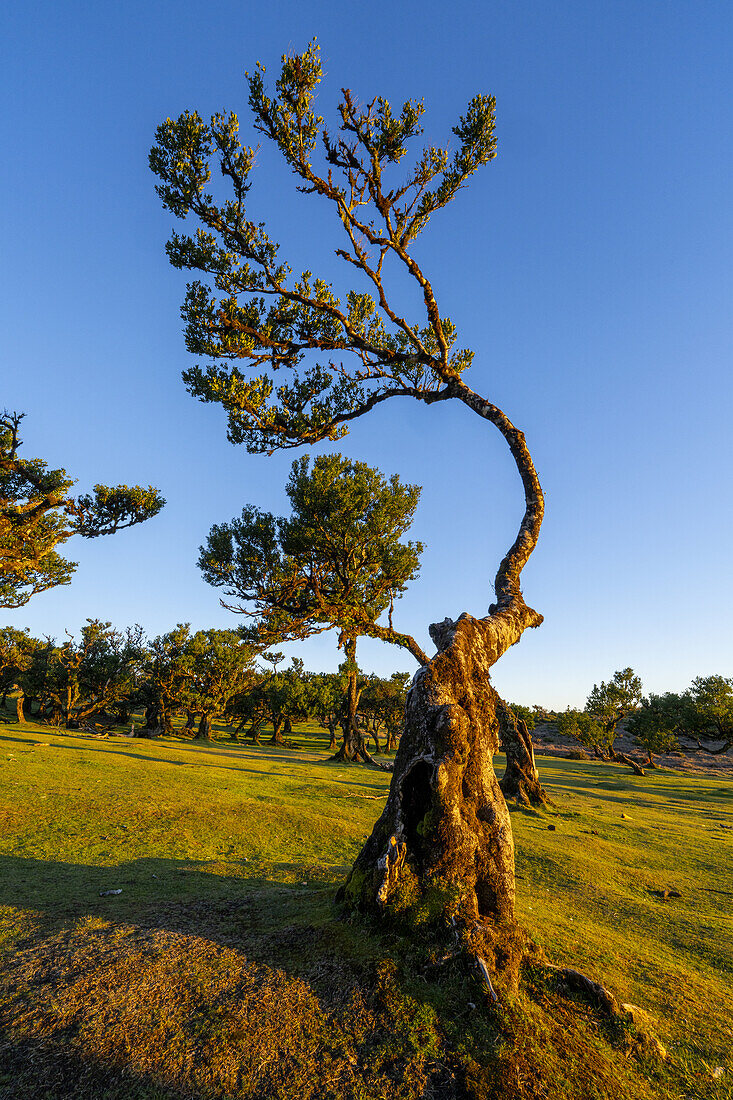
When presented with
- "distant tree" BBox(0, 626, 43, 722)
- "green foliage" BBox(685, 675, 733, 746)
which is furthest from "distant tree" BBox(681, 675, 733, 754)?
"distant tree" BBox(0, 626, 43, 722)

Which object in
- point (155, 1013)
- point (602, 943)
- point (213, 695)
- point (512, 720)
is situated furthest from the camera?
point (213, 695)

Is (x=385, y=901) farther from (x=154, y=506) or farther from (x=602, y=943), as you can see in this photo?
(x=154, y=506)

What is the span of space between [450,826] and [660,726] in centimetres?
4629

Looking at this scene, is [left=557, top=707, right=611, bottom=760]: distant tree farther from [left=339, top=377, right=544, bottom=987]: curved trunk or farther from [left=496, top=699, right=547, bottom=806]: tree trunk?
[left=339, top=377, right=544, bottom=987]: curved trunk

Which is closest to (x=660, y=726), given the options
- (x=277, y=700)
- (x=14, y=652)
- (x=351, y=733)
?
(x=351, y=733)

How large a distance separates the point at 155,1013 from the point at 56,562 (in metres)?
30.4

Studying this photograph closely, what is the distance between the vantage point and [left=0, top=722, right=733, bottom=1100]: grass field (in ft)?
10.9

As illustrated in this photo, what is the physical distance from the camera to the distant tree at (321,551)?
28.5m

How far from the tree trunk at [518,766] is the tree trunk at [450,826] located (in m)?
13.2

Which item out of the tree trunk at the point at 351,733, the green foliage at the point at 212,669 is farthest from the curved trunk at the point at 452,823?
the green foliage at the point at 212,669

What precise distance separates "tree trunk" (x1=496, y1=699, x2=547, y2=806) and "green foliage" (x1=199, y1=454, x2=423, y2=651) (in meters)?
11.4

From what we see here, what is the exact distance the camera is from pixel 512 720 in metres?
18.6

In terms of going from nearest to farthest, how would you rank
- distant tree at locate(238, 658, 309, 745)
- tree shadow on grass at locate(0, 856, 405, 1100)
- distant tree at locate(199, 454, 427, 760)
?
tree shadow on grass at locate(0, 856, 405, 1100)
distant tree at locate(199, 454, 427, 760)
distant tree at locate(238, 658, 309, 745)

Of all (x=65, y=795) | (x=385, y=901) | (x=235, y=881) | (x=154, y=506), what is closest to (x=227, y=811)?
(x=65, y=795)
